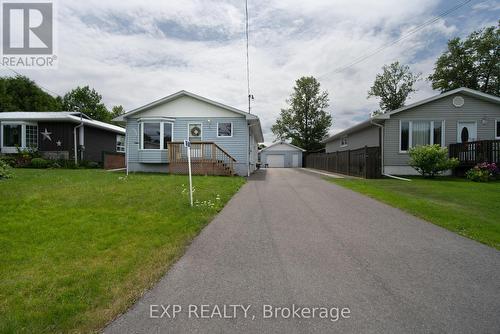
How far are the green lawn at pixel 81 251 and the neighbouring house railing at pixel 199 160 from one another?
7695mm

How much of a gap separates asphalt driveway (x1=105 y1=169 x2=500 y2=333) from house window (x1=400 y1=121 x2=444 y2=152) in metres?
13.4

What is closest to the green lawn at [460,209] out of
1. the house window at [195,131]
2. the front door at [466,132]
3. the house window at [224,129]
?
the front door at [466,132]

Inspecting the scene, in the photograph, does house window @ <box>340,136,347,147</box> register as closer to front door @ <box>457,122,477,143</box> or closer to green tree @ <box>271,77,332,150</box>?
front door @ <box>457,122,477,143</box>

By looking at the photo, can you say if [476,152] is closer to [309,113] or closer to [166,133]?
[166,133]

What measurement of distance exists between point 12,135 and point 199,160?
663 inches

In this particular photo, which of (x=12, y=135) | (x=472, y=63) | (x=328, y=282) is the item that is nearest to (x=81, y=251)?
(x=328, y=282)

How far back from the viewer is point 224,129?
17.4 metres

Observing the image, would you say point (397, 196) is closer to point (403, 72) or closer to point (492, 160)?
point (492, 160)

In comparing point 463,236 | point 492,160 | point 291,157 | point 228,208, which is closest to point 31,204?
point 228,208

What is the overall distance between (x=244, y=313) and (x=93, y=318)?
1279 mm

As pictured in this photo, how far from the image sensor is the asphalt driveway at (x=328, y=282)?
2.37 meters

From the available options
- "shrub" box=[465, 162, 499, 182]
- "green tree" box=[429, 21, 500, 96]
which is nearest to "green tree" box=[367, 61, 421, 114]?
"green tree" box=[429, 21, 500, 96]

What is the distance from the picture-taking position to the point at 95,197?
7.26 meters

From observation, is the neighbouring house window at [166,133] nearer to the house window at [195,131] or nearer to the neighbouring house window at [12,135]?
the house window at [195,131]
